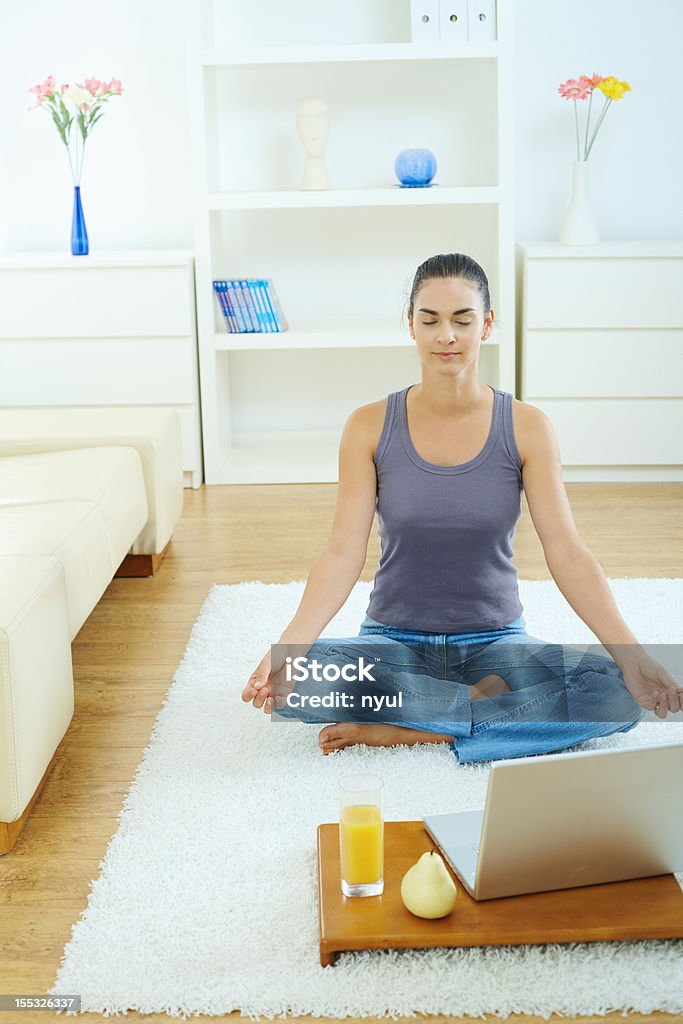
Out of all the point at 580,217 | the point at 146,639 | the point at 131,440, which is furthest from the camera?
the point at 580,217

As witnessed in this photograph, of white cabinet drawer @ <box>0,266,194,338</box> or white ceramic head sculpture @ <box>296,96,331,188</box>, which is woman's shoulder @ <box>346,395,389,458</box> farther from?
white ceramic head sculpture @ <box>296,96,331,188</box>

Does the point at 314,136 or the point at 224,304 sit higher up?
the point at 314,136

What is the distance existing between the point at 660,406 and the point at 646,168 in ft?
3.08

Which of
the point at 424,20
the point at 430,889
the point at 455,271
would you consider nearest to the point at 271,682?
the point at 430,889

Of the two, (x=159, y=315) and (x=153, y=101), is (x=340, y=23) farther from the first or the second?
(x=159, y=315)

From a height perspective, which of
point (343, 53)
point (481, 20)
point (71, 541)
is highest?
A: point (481, 20)

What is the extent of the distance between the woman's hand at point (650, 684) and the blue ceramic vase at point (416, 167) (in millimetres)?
2689

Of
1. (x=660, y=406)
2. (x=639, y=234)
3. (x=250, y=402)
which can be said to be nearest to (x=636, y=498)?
(x=660, y=406)

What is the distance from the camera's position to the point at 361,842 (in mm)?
1617

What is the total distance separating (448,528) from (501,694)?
32cm

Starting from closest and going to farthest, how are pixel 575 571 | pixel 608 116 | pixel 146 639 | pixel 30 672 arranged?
pixel 30 672 → pixel 575 571 → pixel 146 639 → pixel 608 116

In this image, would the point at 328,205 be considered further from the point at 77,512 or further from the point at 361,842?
the point at 361,842

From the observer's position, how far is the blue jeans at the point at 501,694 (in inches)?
86.9

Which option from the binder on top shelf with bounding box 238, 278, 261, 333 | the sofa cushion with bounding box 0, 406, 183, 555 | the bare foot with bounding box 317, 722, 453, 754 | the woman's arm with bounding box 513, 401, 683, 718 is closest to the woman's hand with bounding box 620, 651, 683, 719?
the woman's arm with bounding box 513, 401, 683, 718
